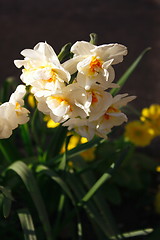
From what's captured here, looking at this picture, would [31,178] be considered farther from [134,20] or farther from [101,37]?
[134,20]

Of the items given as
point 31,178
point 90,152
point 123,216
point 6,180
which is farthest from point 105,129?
point 123,216

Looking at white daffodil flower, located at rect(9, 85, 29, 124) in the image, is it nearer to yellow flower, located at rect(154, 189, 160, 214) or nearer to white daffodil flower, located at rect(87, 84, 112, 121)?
white daffodil flower, located at rect(87, 84, 112, 121)

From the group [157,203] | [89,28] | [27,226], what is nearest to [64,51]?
[27,226]

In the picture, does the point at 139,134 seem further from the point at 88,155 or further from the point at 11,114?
the point at 11,114

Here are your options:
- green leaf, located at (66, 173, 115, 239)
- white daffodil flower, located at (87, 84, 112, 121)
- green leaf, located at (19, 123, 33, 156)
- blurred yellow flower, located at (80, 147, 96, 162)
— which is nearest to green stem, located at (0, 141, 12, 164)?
green leaf, located at (19, 123, 33, 156)

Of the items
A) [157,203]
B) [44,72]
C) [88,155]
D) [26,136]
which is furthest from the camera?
[157,203]

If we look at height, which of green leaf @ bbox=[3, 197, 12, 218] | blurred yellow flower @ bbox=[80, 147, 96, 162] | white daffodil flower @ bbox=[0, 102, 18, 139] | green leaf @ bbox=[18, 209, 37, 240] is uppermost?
white daffodil flower @ bbox=[0, 102, 18, 139]

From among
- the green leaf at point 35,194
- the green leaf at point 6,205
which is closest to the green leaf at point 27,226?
the green leaf at point 35,194
